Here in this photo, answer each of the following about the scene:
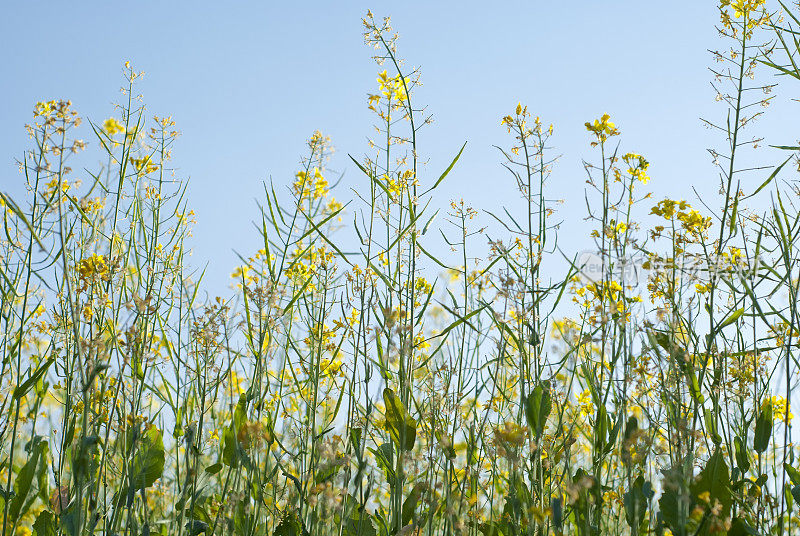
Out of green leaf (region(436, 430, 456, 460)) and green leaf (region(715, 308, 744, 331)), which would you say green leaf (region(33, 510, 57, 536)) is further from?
green leaf (region(715, 308, 744, 331))

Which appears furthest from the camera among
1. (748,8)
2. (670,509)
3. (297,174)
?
(297,174)

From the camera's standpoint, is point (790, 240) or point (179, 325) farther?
point (179, 325)

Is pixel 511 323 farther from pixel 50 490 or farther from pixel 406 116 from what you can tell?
pixel 50 490

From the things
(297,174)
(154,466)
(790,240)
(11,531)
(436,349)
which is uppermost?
(297,174)

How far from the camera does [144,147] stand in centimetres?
234

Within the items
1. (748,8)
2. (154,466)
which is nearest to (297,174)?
(154,466)

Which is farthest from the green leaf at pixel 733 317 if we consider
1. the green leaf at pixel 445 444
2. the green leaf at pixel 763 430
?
the green leaf at pixel 445 444

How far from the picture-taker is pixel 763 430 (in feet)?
5.45

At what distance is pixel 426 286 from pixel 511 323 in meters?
0.53

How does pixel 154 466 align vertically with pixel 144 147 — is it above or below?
below

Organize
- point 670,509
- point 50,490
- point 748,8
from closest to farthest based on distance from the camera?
point 670,509 < point 748,8 < point 50,490

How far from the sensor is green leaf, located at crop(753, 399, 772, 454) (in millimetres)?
1631

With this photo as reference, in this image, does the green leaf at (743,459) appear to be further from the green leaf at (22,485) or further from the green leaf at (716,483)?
the green leaf at (22,485)

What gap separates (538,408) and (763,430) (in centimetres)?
54
